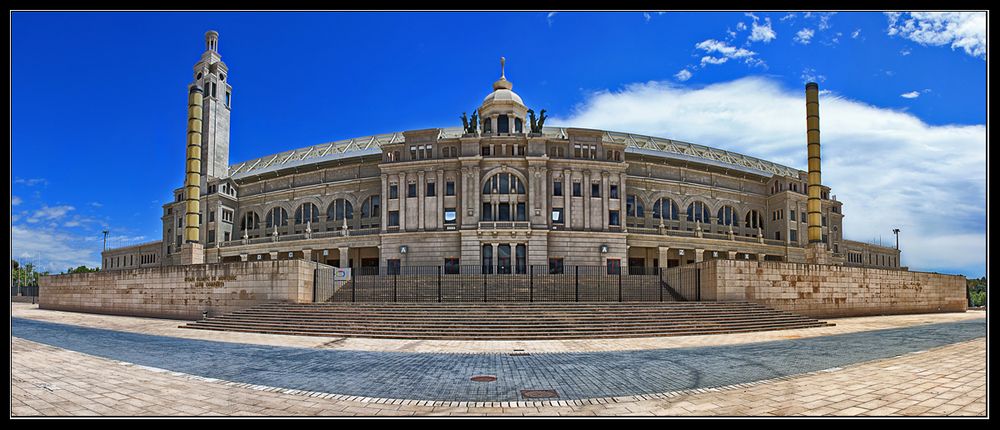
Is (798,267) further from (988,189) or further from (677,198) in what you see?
(677,198)

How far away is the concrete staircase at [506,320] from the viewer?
847 inches

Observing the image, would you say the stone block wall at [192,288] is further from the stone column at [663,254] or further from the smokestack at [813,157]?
the stone column at [663,254]

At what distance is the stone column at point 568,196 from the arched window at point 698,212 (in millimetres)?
16589

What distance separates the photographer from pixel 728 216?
215 feet

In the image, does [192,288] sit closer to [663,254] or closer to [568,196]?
[568,196]

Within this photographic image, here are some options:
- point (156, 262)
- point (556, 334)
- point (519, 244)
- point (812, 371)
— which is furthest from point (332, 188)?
point (812, 371)

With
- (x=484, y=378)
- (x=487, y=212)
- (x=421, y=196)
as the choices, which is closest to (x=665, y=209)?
(x=487, y=212)

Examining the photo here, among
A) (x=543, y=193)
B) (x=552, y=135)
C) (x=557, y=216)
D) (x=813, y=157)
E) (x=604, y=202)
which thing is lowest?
(x=557, y=216)

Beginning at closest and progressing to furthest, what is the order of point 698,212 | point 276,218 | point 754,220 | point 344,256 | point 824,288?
point 824,288
point 344,256
point 698,212
point 276,218
point 754,220

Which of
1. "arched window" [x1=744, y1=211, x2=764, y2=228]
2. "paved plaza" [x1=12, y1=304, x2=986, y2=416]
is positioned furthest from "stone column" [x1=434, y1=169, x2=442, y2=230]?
"paved plaza" [x1=12, y1=304, x2=986, y2=416]

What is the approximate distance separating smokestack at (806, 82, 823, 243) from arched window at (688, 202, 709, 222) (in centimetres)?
2129

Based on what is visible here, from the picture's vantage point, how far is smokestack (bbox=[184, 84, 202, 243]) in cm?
4409

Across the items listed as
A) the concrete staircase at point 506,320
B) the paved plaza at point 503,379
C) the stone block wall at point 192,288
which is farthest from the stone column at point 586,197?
the paved plaza at point 503,379

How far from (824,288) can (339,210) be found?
158ft
